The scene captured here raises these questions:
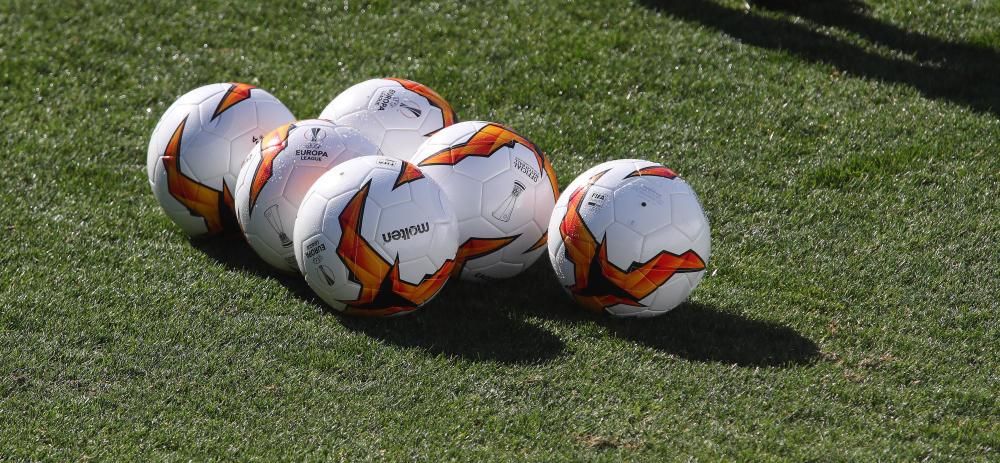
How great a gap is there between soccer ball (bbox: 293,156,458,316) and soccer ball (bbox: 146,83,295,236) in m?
0.94

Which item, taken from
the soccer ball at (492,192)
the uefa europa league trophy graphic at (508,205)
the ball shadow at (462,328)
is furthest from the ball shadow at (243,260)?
the uefa europa league trophy graphic at (508,205)

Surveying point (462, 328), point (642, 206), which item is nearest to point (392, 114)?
point (462, 328)

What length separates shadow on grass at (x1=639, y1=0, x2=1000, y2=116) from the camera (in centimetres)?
873

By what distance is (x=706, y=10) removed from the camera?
987 centimetres

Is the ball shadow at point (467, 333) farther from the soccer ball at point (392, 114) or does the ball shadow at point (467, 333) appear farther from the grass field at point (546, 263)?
the soccer ball at point (392, 114)

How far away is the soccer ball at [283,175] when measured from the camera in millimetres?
6551

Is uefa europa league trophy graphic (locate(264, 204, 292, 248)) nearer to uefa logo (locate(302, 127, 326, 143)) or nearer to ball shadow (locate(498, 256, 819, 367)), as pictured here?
uefa logo (locate(302, 127, 326, 143))

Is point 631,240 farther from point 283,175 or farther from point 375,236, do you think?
point 283,175

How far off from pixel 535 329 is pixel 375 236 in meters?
0.97

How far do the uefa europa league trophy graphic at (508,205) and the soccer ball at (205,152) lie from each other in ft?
5.05

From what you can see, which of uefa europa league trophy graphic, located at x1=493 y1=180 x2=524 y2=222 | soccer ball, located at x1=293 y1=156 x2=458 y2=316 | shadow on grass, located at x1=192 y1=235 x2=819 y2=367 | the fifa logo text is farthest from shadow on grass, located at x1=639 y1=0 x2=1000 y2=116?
the fifa logo text

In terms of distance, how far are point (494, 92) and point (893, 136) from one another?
9.22ft

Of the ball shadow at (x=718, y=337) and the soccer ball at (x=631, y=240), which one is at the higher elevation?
the soccer ball at (x=631, y=240)

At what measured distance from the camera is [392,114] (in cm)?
717
